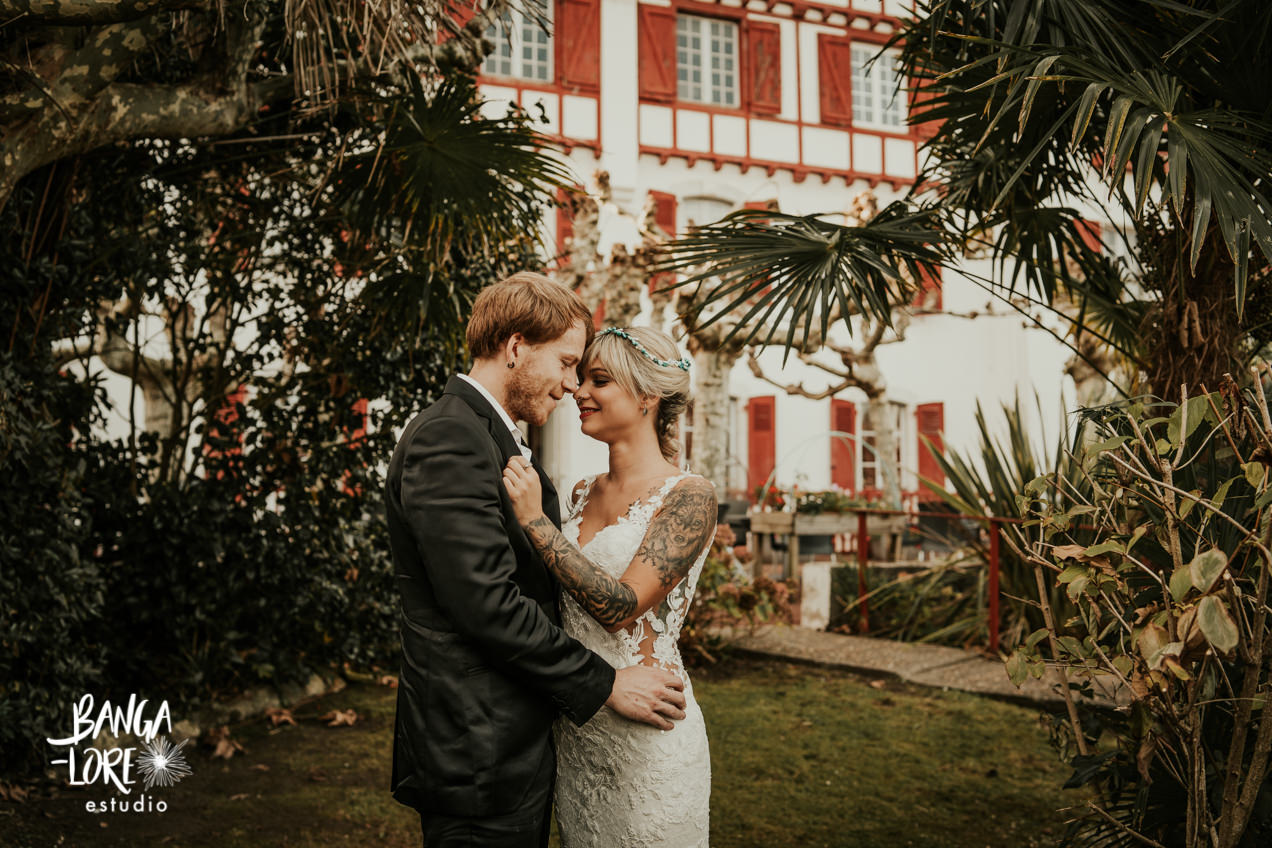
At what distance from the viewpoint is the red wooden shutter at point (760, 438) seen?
56.1ft

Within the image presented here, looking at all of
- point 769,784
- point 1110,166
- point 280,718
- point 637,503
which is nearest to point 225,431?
point 280,718

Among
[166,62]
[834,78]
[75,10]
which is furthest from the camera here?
[834,78]

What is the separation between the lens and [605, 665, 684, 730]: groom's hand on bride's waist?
7.84 feet

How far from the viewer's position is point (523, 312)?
2.33 m

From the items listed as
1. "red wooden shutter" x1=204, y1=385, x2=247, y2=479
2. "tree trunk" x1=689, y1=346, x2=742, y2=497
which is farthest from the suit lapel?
"tree trunk" x1=689, y1=346, x2=742, y2=497

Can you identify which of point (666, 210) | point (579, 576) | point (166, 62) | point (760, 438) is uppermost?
point (666, 210)

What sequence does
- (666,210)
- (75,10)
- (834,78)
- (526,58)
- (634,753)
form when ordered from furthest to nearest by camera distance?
(834,78)
(666,210)
(526,58)
(75,10)
(634,753)

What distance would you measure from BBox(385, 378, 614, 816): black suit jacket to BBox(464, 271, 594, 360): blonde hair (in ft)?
0.49

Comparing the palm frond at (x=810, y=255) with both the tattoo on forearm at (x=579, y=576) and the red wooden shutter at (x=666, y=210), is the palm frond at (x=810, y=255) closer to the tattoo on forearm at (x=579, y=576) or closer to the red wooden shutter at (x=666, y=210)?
the tattoo on forearm at (x=579, y=576)

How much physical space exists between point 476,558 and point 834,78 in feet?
53.4

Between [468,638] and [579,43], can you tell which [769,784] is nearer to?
[468,638]

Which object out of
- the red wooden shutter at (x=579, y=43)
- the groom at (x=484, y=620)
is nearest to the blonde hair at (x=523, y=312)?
the groom at (x=484, y=620)

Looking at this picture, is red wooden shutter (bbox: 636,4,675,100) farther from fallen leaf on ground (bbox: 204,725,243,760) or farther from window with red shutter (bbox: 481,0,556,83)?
fallen leaf on ground (bbox: 204,725,243,760)

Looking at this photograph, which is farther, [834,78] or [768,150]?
[834,78]
